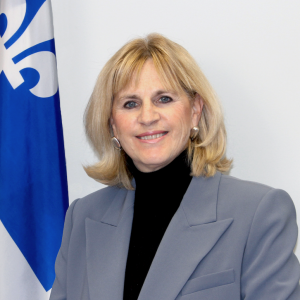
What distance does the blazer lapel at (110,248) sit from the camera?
5.39 feet

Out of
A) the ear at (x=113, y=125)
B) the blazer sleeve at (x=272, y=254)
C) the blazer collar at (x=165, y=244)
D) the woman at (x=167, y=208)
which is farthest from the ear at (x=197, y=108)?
the blazer sleeve at (x=272, y=254)

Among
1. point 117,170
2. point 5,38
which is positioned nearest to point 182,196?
point 117,170

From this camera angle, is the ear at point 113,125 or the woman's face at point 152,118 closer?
the woman's face at point 152,118

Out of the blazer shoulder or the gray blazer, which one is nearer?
the gray blazer

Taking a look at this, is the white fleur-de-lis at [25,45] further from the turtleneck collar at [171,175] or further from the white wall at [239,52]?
the turtleneck collar at [171,175]

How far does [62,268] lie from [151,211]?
54cm

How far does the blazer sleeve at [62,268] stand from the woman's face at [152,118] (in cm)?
54

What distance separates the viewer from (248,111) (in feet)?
6.61

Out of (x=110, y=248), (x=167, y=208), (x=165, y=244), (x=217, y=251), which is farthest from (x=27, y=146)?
(x=217, y=251)

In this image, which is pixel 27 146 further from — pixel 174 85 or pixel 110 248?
pixel 174 85

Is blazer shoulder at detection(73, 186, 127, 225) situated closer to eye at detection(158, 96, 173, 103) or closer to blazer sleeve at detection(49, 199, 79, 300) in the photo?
blazer sleeve at detection(49, 199, 79, 300)

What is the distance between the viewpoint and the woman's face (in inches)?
65.4

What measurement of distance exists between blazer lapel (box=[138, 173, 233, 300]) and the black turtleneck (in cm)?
10

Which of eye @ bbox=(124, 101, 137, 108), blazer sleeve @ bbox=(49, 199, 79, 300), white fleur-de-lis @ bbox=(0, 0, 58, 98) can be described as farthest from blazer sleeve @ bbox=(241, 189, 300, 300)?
white fleur-de-lis @ bbox=(0, 0, 58, 98)
